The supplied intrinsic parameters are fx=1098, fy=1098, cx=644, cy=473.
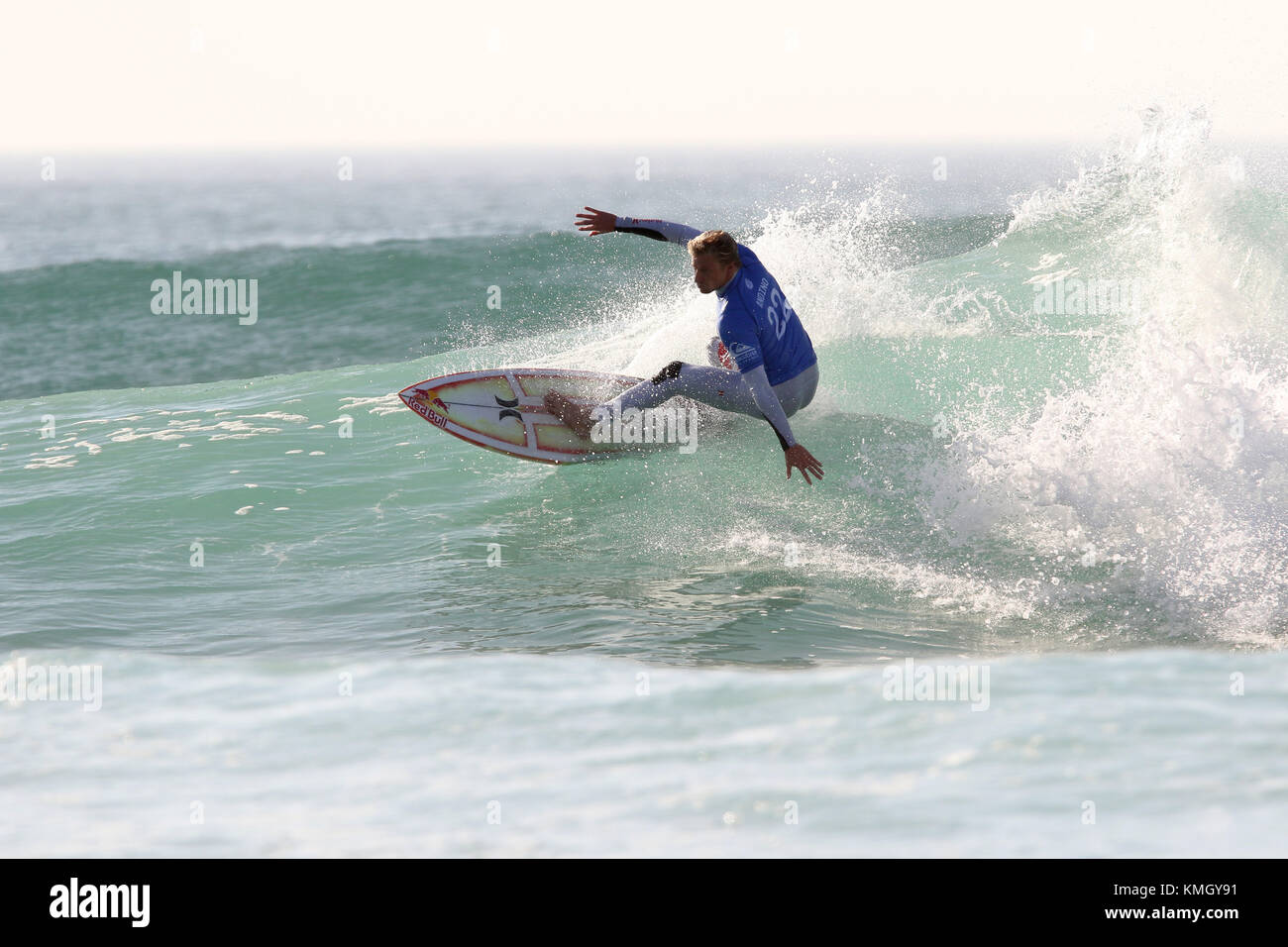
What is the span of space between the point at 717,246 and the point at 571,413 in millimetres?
2152

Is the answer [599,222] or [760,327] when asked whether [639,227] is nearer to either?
[599,222]

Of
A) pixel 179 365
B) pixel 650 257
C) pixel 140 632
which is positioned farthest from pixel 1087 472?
pixel 650 257

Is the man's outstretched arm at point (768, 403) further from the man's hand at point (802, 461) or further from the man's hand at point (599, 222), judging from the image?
the man's hand at point (599, 222)

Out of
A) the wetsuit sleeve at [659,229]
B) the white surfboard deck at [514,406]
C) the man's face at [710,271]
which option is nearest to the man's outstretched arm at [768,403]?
the man's face at [710,271]

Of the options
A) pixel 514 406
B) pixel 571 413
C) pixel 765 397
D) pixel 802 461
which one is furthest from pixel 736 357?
pixel 514 406

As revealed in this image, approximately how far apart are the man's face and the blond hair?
0.02m

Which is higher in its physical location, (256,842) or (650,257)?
(650,257)

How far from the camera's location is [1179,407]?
6.66 meters

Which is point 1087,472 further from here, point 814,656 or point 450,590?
point 450,590

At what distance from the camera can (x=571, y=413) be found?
27.3 ft

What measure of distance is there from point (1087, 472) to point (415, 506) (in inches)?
184

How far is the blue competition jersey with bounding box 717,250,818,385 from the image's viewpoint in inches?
268

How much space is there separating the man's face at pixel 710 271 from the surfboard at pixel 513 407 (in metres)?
1.77

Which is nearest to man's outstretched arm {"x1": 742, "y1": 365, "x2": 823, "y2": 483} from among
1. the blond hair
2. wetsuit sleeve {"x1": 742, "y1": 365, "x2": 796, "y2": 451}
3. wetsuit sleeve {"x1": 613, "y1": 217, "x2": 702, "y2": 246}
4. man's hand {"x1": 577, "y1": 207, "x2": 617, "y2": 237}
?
wetsuit sleeve {"x1": 742, "y1": 365, "x2": 796, "y2": 451}
